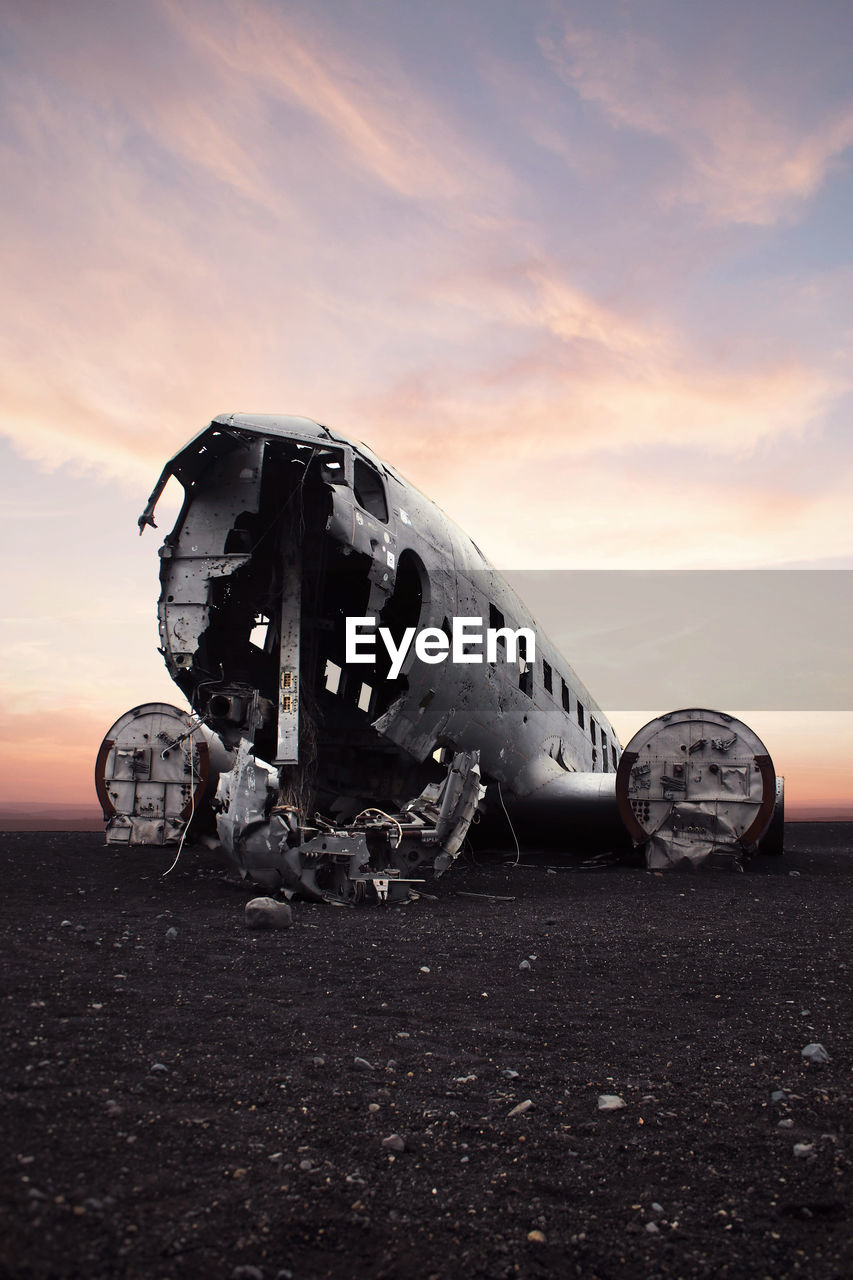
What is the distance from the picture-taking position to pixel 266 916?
7082 mm

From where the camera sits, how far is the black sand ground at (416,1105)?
2.45 m

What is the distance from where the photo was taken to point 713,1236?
2574 millimetres

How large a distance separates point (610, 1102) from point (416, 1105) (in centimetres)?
80

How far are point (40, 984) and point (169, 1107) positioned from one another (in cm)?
191

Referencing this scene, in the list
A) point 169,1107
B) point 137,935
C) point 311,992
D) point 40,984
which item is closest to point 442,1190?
point 169,1107

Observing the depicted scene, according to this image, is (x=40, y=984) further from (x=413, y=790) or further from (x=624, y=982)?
(x=413, y=790)

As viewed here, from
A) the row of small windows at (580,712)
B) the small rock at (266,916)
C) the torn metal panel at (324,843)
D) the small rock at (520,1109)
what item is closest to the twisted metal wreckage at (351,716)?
the torn metal panel at (324,843)

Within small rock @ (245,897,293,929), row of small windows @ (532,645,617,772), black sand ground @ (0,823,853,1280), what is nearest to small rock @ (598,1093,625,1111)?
black sand ground @ (0,823,853,1280)

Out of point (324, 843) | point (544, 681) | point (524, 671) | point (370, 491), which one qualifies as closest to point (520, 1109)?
point (324, 843)

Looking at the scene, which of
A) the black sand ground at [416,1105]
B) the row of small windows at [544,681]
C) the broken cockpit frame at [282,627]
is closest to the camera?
the black sand ground at [416,1105]

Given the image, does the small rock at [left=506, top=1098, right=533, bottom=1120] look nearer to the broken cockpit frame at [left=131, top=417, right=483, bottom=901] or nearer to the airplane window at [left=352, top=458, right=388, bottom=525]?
the broken cockpit frame at [left=131, top=417, right=483, bottom=901]

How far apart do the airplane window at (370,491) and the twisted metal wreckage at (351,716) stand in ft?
0.08

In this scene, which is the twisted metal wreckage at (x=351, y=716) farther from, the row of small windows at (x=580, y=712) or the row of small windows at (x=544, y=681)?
Answer: the row of small windows at (x=580, y=712)

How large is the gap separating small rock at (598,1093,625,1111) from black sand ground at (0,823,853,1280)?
31 mm
